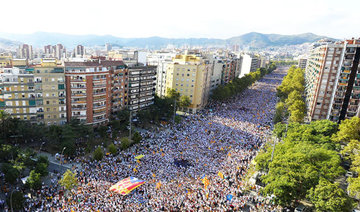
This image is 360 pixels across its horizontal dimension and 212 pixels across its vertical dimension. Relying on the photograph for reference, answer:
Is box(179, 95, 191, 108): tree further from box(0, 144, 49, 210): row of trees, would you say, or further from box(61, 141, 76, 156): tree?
box(0, 144, 49, 210): row of trees

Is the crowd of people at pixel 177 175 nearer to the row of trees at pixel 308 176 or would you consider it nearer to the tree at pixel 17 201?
the tree at pixel 17 201

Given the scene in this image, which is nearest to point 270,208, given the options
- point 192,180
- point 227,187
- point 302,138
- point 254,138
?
point 227,187

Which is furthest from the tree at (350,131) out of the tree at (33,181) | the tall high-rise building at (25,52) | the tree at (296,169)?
the tall high-rise building at (25,52)

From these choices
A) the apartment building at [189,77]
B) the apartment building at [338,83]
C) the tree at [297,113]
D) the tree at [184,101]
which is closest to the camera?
the apartment building at [338,83]

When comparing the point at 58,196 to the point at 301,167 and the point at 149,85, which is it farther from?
the point at 149,85

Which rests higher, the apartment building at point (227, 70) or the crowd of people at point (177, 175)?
the apartment building at point (227, 70)

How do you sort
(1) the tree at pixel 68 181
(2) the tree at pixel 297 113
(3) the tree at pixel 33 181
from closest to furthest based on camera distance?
(1) the tree at pixel 68 181
(3) the tree at pixel 33 181
(2) the tree at pixel 297 113

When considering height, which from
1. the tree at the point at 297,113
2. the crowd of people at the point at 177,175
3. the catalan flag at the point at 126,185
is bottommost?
the crowd of people at the point at 177,175
